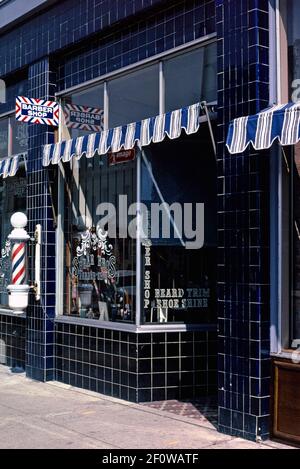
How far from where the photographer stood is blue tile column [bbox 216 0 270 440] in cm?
617

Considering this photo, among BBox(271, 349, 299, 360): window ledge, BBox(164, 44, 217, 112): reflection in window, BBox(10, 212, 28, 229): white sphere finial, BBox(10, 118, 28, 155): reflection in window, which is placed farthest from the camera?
BBox(10, 118, 28, 155): reflection in window

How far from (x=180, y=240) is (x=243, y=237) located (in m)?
2.08

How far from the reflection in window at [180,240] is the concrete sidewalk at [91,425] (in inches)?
51.5

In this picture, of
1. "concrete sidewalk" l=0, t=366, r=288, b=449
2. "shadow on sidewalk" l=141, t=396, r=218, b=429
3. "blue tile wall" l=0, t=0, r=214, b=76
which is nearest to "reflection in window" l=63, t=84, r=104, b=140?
"blue tile wall" l=0, t=0, r=214, b=76

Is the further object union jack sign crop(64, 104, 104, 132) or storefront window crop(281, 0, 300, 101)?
union jack sign crop(64, 104, 104, 132)

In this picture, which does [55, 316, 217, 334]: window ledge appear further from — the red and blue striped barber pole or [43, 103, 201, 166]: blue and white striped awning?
[43, 103, 201, 166]: blue and white striped awning

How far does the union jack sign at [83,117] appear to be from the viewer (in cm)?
902

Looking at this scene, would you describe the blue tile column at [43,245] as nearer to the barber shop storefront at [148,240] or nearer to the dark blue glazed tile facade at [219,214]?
the dark blue glazed tile facade at [219,214]

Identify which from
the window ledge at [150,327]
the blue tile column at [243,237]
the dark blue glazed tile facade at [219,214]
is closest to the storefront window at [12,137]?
the dark blue glazed tile facade at [219,214]

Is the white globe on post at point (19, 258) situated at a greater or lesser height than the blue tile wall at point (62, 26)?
lesser

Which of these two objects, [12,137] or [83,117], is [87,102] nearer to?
[83,117]

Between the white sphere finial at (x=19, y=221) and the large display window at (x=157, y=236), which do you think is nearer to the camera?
the large display window at (x=157, y=236)

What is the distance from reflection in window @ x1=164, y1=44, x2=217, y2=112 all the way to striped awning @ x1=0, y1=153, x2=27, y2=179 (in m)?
3.05
